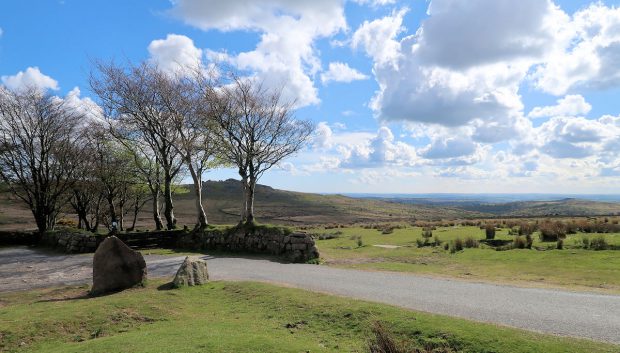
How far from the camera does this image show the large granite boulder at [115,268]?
46.0 ft

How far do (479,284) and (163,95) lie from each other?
23.9 meters

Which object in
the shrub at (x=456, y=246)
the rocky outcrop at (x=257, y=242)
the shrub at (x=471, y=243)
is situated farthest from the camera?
the shrub at (x=471, y=243)

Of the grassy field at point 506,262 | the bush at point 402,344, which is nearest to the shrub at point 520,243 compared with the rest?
the grassy field at point 506,262

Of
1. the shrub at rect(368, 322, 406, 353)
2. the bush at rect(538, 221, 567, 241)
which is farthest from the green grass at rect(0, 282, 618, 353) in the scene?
the bush at rect(538, 221, 567, 241)

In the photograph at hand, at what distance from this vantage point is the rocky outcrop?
21844 millimetres

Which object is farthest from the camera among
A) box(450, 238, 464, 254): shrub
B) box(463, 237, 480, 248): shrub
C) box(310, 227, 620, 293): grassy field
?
box(463, 237, 480, 248): shrub

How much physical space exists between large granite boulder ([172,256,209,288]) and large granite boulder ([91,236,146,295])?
135cm

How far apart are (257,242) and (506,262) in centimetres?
A: 1323

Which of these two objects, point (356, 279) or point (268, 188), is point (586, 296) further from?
point (268, 188)

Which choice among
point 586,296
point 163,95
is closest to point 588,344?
point 586,296

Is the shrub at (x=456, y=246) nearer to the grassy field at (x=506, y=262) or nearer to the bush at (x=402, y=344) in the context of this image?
the grassy field at (x=506, y=262)

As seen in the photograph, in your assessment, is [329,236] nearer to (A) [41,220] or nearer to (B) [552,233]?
(B) [552,233]

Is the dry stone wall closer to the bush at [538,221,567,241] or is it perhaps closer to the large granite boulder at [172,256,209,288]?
the large granite boulder at [172,256,209,288]

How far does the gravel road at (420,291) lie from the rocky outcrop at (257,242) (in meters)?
1.86
